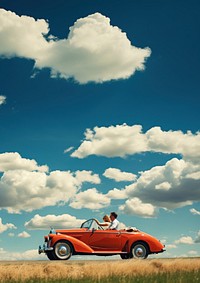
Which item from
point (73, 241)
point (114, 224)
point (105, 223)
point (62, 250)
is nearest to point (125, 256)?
point (114, 224)

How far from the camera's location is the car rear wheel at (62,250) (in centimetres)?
2403

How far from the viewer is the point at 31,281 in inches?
656

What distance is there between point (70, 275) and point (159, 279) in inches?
136

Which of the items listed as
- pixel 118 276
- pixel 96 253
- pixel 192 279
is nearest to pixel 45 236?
pixel 96 253

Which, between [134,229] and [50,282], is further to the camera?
[134,229]

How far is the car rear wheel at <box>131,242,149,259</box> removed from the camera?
25703 mm

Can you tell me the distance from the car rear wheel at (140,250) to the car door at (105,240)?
79 cm

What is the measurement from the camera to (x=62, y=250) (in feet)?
78.9

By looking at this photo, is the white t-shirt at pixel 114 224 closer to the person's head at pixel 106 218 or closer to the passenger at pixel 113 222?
the passenger at pixel 113 222

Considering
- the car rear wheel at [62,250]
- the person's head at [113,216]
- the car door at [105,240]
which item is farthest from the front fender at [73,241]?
the person's head at [113,216]

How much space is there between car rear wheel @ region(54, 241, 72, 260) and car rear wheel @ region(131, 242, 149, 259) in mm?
3574

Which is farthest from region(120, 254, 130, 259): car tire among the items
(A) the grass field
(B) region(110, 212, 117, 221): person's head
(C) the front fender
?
(A) the grass field

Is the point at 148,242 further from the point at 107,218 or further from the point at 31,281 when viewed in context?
the point at 31,281

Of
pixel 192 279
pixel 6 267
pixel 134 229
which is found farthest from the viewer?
pixel 134 229
